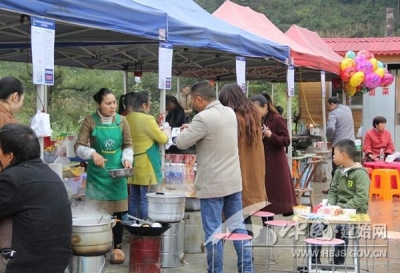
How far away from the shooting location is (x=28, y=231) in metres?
3.11

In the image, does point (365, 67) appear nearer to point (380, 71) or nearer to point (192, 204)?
point (380, 71)

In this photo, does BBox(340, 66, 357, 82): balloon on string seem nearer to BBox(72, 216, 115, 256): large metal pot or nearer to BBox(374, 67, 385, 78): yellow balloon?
BBox(374, 67, 385, 78): yellow balloon

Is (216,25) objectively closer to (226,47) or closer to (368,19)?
(226,47)

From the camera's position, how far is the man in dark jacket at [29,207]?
10.1 ft

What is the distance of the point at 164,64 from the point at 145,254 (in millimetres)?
1762

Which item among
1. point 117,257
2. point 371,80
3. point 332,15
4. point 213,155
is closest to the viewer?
point 213,155

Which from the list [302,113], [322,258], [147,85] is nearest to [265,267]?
[322,258]

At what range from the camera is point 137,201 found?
20.2 ft

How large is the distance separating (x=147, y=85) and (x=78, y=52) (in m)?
15.0

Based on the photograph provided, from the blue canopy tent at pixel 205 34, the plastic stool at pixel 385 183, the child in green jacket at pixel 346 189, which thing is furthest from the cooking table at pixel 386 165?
the child in green jacket at pixel 346 189

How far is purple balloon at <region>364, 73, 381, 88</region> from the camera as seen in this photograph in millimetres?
12695

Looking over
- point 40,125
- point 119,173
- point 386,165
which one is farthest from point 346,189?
point 386,165

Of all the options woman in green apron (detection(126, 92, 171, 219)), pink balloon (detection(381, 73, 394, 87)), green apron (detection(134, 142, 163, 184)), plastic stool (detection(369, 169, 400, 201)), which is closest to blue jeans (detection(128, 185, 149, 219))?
woman in green apron (detection(126, 92, 171, 219))

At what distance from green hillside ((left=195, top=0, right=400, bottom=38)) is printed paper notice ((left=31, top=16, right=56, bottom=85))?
122 ft
